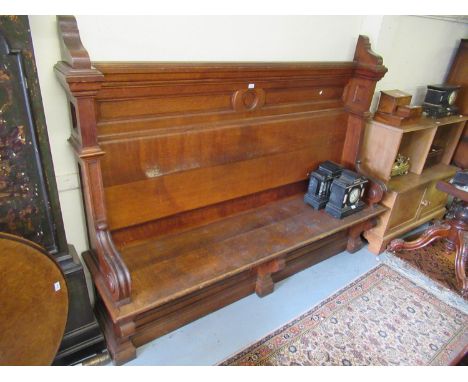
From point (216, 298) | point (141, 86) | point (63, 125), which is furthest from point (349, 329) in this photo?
point (63, 125)

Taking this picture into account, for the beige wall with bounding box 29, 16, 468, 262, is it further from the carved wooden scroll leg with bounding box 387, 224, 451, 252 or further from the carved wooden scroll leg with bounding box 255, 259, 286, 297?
the carved wooden scroll leg with bounding box 387, 224, 451, 252

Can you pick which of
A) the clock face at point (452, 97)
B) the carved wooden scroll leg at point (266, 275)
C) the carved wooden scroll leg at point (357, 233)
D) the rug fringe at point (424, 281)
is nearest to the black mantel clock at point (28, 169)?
the carved wooden scroll leg at point (266, 275)

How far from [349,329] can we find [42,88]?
6.71ft

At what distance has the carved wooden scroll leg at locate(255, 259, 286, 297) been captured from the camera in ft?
6.87

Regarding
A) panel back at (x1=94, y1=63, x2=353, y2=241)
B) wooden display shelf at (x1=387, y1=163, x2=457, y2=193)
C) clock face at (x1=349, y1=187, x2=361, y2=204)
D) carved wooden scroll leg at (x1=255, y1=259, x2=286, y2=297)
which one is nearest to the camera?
panel back at (x1=94, y1=63, x2=353, y2=241)

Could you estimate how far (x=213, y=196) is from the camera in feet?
6.86

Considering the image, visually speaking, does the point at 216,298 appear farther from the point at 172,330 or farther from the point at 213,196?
the point at 213,196

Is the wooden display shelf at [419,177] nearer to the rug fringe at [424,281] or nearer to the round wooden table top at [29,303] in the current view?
the rug fringe at [424,281]

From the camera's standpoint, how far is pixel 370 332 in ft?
6.77

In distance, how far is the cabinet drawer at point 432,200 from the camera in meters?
3.00

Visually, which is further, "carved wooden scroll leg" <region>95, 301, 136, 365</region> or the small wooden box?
the small wooden box

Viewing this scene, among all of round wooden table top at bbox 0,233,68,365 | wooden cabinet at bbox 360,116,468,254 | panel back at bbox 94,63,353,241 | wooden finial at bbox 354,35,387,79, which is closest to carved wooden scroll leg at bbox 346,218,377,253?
wooden cabinet at bbox 360,116,468,254

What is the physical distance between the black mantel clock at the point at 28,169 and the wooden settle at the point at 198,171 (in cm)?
13

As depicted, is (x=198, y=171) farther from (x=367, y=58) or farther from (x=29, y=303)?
(x=367, y=58)
